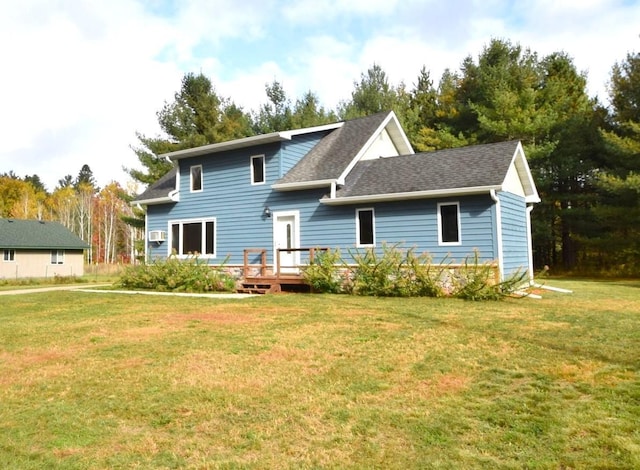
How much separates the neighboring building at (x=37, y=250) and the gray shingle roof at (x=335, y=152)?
84.8ft

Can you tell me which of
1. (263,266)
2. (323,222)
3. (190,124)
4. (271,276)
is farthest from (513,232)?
(190,124)

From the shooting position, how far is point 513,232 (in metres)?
14.3

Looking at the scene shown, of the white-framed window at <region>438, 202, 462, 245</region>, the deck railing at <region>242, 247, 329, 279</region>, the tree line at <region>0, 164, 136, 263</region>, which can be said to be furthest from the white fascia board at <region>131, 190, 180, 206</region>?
the tree line at <region>0, 164, 136, 263</region>

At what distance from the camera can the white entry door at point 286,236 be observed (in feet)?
51.9

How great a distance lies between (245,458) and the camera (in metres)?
3.04

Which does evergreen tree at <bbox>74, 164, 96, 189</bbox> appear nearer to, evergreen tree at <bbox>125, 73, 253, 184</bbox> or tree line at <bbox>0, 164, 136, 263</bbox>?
tree line at <bbox>0, 164, 136, 263</bbox>

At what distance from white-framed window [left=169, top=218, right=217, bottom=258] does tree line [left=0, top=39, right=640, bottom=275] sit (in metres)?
15.6

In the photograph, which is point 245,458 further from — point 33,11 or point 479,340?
point 33,11

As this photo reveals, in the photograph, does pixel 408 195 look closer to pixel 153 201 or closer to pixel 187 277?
pixel 187 277

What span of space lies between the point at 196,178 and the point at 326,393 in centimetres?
1557

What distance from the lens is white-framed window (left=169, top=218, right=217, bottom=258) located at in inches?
701

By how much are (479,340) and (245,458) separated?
4.32 meters

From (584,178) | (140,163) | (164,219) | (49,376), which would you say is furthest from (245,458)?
(140,163)

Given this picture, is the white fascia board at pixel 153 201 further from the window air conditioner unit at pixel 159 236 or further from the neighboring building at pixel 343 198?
the window air conditioner unit at pixel 159 236
